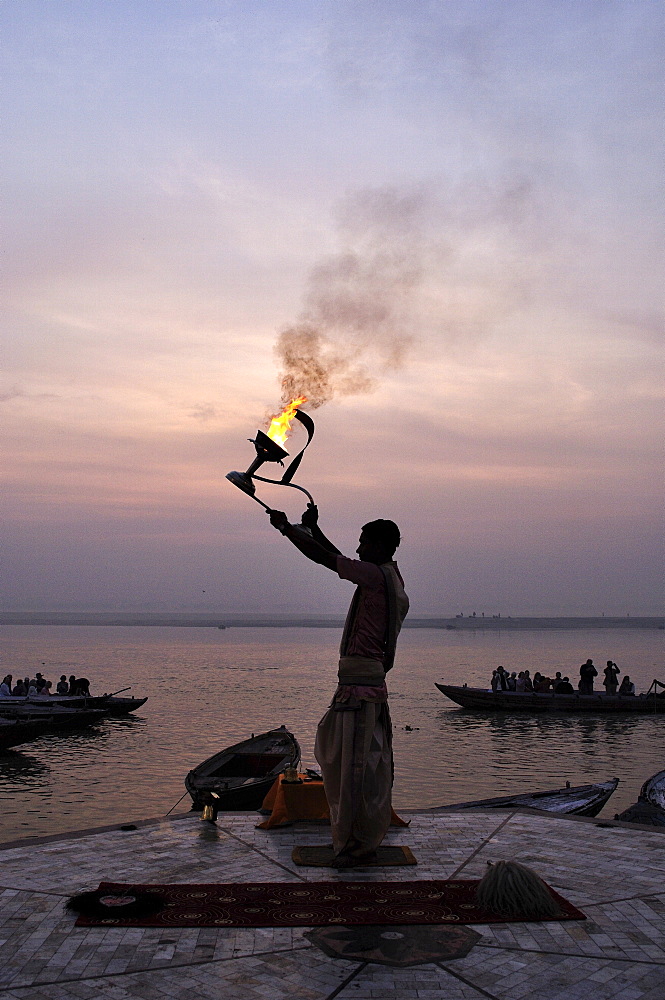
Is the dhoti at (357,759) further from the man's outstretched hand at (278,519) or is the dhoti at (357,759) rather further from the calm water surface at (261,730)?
the calm water surface at (261,730)

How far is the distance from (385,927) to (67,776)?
18.4 metres

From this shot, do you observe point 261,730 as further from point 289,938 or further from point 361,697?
point 289,938

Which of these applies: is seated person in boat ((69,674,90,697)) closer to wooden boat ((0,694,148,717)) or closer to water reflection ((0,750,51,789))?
wooden boat ((0,694,148,717))

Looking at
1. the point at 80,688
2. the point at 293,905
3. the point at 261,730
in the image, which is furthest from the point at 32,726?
the point at 293,905

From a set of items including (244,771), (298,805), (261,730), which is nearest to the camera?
(298,805)

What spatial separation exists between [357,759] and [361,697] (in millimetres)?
492

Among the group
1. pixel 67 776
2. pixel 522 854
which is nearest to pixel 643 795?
pixel 522 854

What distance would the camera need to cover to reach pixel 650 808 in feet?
38.6

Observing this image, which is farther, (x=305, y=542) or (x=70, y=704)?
(x=70, y=704)

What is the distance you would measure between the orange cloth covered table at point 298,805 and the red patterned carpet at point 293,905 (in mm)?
1690

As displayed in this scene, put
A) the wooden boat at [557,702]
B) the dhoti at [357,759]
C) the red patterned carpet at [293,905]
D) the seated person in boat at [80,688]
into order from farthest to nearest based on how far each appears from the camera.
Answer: the wooden boat at [557,702]
the seated person in boat at [80,688]
the dhoti at [357,759]
the red patterned carpet at [293,905]

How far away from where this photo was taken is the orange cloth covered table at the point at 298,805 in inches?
292

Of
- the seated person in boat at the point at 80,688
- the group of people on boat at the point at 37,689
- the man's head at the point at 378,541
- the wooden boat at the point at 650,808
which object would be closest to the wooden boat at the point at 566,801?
the wooden boat at the point at 650,808

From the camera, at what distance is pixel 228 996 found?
397 centimetres
